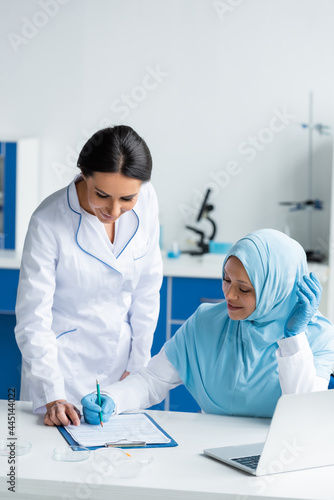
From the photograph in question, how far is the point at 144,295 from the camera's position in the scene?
2229mm

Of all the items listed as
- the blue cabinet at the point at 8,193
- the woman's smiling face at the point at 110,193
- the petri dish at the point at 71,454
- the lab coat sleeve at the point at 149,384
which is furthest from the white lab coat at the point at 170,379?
the blue cabinet at the point at 8,193

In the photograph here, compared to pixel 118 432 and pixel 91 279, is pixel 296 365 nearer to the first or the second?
pixel 118 432

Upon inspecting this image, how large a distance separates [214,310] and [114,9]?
8.47 ft

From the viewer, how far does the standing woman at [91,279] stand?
1.83 metres

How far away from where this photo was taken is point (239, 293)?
1766 millimetres

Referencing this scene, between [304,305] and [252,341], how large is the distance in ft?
0.63

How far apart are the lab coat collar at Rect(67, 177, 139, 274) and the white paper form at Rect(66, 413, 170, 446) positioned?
1.69 ft

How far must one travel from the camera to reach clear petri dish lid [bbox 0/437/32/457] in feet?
4.75

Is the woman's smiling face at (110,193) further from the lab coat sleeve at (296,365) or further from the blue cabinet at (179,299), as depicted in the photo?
the blue cabinet at (179,299)

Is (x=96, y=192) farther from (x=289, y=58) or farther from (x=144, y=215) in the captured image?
(x=289, y=58)

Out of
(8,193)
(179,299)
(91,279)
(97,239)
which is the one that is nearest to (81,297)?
(91,279)

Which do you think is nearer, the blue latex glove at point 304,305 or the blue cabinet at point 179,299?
the blue latex glove at point 304,305

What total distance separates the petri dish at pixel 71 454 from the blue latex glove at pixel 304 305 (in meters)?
0.62

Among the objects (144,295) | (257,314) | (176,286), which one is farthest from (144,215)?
(176,286)
